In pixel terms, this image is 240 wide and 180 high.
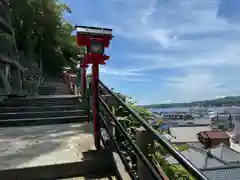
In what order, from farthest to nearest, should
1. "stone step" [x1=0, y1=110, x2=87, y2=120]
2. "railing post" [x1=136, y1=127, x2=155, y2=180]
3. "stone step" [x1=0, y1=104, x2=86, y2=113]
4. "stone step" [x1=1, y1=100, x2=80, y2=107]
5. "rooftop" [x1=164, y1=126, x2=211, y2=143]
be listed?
"rooftop" [x1=164, y1=126, x2=211, y2=143]
"stone step" [x1=1, y1=100, x2=80, y2=107]
"stone step" [x1=0, y1=104, x2=86, y2=113]
"stone step" [x1=0, y1=110, x2=87, y2=120]
"railing post" [x1=136, y1=127, x2=155, y2=180]

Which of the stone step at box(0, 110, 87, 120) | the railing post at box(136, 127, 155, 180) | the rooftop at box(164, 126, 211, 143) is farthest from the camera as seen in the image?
the rooftop at box(164, 126, 211, 143)

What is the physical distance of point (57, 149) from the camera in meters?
3.38

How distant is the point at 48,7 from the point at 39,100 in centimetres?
1435

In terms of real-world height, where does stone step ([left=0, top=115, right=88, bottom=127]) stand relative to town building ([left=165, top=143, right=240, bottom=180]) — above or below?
above

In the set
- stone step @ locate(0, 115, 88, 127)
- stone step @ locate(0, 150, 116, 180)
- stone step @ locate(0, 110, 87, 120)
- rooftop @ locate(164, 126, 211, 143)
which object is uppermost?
stone step @ locate(0, 110, 87, 120)

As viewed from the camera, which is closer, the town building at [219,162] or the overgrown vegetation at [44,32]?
the town building at [219,162]

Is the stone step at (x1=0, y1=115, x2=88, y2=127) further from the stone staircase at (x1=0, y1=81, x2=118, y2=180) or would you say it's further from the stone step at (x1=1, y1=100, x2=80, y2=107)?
the stone step at (x1=1, y1=100, x2=80, y2=107)

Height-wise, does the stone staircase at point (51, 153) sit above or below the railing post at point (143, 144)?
below

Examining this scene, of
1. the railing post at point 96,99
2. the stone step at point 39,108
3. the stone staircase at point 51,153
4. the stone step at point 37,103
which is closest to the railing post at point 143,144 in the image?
the stone staircase at point 51,153

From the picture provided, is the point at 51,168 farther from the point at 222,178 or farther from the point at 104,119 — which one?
the point at 222,178

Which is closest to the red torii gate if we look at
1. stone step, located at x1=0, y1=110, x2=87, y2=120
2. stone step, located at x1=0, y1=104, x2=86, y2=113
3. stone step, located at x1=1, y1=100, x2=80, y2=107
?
stone step, located at x1=0, y1=110, x2=87, y2=120

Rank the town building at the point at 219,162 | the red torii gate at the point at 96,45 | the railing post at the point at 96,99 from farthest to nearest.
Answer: the town building at the point at 219,162 → the railing post at the point at 96,99 → the red torii gate at the point at 96,45

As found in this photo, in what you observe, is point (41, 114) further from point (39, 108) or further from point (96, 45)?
point (96, 45)

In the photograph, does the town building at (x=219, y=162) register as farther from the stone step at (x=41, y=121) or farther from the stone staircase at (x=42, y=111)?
the stone step at (x=41, y=121)
